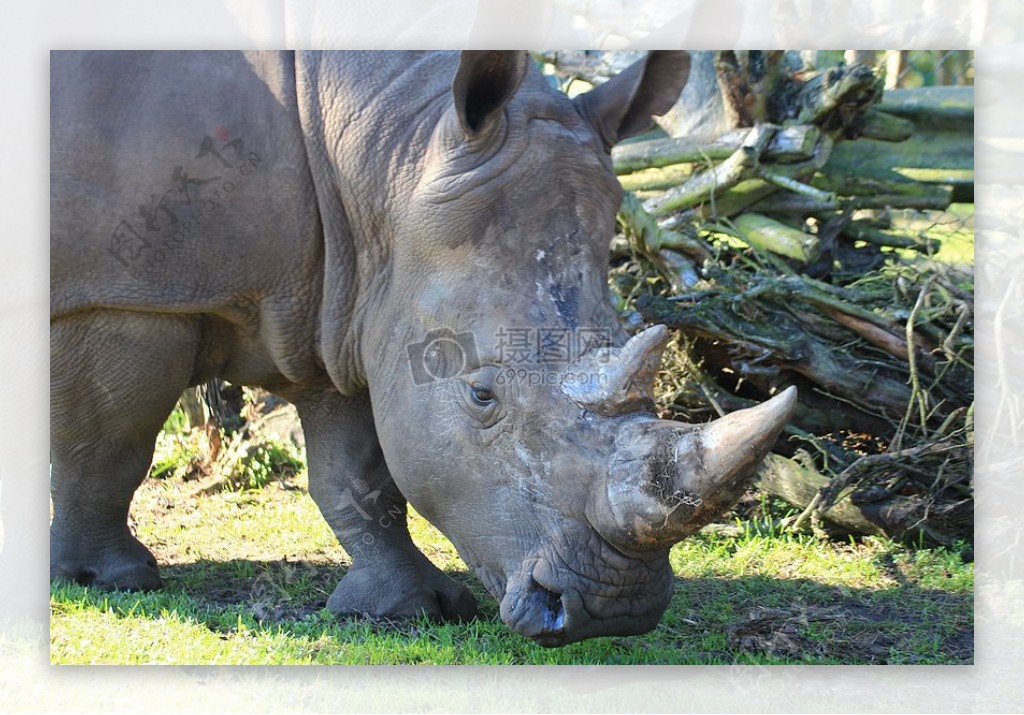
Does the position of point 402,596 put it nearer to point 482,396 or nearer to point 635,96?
point 482,396

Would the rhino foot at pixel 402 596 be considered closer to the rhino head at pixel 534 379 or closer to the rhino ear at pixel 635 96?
the rhino head at pixel 534 379

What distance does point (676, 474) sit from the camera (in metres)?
3.49

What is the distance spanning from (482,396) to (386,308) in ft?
1.49

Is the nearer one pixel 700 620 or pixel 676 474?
pixel 676 474

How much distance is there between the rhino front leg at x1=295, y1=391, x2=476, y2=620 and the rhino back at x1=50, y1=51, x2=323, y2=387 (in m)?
0.56

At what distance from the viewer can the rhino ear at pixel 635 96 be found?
412 centimetres

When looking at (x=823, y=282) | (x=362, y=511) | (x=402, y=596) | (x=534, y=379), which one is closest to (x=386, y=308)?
(x=534, y=379)

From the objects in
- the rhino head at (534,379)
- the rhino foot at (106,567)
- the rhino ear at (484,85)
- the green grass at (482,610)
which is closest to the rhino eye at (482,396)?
the rhino head at (534,379)

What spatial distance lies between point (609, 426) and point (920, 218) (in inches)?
102

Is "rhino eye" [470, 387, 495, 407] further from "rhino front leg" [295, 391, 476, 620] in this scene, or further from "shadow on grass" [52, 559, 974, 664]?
"rhino front leg" [295, 391, 476, 620]

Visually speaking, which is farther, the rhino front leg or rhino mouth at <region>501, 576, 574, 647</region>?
the rhino front leg

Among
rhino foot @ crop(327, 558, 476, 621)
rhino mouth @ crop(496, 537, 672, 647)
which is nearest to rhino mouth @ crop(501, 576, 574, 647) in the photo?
rhino mouth @ crop(496, 537, 672, 647)

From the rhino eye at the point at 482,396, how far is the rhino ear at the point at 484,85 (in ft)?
2.19

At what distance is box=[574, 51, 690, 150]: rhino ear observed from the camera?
412 cm
